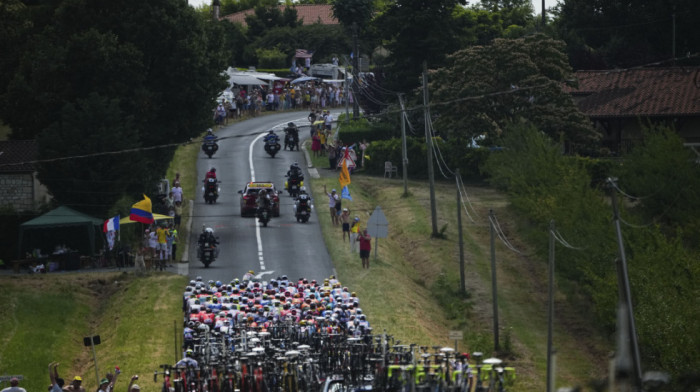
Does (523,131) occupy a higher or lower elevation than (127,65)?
lower

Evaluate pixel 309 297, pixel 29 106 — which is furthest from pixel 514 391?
pixel 29 106

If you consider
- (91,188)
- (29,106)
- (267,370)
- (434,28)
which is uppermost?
(434,28)

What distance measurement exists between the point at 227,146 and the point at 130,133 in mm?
22055

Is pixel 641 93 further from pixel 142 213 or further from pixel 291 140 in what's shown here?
pixel 142 213

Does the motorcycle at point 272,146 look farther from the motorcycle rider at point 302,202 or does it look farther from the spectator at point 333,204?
the spectator at point 333,204

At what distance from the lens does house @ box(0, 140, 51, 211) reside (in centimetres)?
4741

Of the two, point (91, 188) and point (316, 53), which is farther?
point (316, 53)

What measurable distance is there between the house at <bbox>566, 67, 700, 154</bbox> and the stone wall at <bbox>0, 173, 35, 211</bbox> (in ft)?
96.8

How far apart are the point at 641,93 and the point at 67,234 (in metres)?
36.5

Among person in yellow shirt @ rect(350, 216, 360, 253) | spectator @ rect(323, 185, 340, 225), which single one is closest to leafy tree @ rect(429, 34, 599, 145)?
spectator @ rect(323, 185, 340, 225)

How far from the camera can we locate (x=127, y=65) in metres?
46.6

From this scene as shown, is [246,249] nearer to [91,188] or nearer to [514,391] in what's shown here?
[91,188]

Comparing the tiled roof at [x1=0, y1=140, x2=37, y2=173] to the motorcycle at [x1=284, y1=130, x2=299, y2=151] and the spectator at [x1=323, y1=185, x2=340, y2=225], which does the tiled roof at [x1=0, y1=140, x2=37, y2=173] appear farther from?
the motorcycle at [x1=284, y1=130, x2=299, y2=151]

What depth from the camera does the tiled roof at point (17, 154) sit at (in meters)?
47.3
